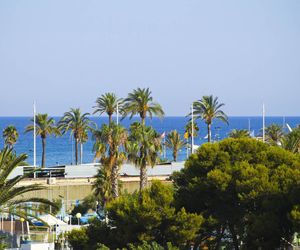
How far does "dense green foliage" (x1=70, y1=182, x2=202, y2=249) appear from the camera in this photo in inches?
1578

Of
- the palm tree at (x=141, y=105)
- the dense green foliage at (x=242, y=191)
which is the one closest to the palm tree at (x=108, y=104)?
the palm tree at (x=141, y=105)

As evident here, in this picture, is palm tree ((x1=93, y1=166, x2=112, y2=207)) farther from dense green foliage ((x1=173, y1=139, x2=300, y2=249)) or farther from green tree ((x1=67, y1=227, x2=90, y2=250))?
green tree ((x1=67, y1=227, x2=90, y2=250))

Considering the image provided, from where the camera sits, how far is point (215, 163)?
143 ft

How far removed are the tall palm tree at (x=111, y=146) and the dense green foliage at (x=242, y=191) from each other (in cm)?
1703

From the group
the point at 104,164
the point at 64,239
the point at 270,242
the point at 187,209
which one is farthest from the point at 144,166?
the point at 270,242

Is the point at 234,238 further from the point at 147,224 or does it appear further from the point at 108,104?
the point at 108,104

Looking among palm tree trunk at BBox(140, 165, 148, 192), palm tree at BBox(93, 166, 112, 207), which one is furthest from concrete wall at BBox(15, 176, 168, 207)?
palm tree at BBox(93, 166, 112, 207)

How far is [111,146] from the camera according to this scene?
206 feet

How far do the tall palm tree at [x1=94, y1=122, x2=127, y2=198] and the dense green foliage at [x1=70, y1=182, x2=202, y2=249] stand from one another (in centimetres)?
1914

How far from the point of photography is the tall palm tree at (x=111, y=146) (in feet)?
202

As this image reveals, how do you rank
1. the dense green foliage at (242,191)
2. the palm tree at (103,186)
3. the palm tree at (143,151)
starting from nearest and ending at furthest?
the dense green foliage at (242,191), the palm tree at (103,186), the palm tree at (143,151)

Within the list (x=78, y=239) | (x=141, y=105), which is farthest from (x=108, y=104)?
(x=78, y=239)

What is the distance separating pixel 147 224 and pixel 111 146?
22795 millimetres

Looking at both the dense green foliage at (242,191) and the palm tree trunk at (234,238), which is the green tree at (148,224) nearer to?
the dense green foliage at (242,191)
